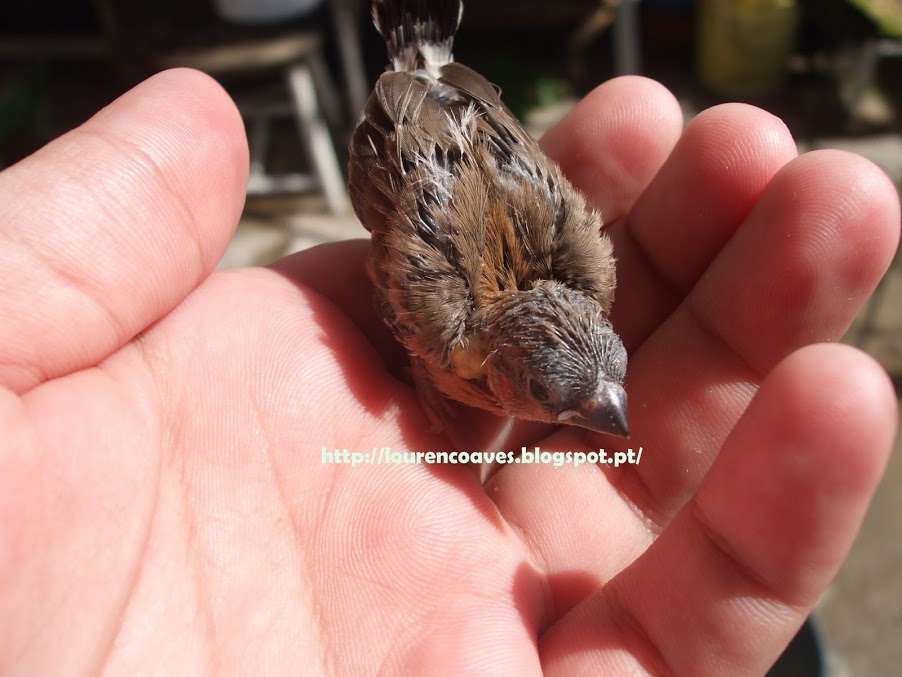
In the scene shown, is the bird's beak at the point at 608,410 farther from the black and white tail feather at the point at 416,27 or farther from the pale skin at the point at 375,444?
the black and white tail feather at the point at 416,27

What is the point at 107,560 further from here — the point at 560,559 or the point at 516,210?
the point at 516,210

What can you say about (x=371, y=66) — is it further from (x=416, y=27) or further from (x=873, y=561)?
(x=873, y=561)

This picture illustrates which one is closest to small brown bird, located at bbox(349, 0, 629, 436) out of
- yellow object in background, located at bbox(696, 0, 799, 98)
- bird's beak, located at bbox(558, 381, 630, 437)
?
bird's beak, located at bbox(558, 381, 630, 437)

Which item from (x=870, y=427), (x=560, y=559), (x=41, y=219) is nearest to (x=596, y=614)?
(x=560, y=559)

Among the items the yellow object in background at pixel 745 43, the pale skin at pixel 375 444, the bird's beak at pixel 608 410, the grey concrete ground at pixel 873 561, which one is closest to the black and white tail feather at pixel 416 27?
the pale skin at pixel 375 444

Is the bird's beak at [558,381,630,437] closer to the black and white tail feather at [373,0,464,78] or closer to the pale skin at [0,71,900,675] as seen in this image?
the pale skin at [0,71,900,675]
